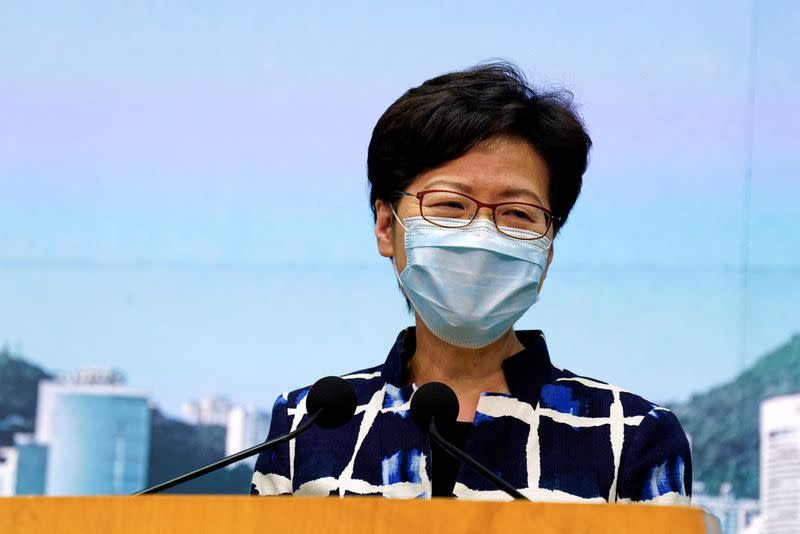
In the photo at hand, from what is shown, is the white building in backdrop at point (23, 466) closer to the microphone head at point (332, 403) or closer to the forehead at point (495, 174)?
the forehead at point (495, 174)

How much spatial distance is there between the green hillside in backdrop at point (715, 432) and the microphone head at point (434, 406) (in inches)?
81.6

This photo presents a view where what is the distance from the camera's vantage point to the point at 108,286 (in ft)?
12.0

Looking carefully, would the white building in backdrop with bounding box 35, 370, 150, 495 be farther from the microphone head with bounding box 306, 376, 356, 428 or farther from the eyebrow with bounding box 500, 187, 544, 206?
the microphone head with bounding box 306, 376, 356, 428

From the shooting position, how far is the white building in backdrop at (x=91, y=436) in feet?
11.8

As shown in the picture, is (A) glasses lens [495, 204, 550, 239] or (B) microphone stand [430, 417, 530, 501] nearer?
(B) microphone stand [430, 417, 530, 501]

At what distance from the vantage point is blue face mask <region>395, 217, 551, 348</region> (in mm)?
1766

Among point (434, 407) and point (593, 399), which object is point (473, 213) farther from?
point (434, 407)

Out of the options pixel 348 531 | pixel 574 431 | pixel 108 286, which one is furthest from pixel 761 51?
pixel 348 531

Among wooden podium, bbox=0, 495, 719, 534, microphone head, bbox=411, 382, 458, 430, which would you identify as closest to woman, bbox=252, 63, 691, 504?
microphone head, bbox=411, 382, 458, 430

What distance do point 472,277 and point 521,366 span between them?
5.7 inches

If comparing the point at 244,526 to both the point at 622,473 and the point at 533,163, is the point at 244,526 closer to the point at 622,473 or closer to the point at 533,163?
the point at 622,473

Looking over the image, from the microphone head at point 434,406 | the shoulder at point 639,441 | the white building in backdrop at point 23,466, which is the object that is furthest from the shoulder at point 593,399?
the white building in backdrop at point 23,466

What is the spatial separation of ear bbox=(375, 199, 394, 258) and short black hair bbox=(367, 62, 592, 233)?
0.02m

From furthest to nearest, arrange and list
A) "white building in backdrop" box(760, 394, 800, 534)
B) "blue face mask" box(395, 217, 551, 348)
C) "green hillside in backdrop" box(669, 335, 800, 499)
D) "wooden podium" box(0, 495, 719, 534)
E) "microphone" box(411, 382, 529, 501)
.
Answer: "green hillside in backdrop" box(669, 335, 800, 499), "white building in backdrop" box(760, 394, 800, 534), "blue face mask" box(395, 217, 551, 348), "microphone" box(411, 382, 529, 501), "wooden podium" box(0, 495, 719, 534)
